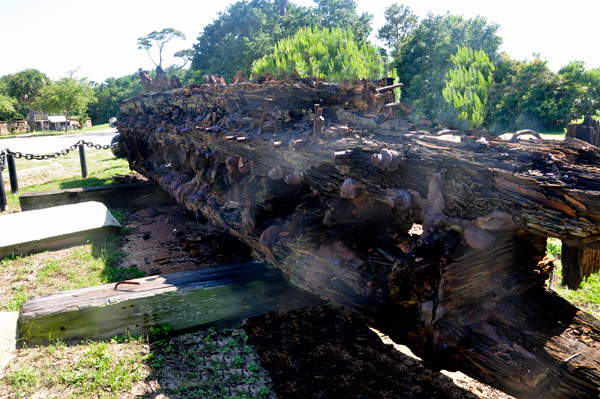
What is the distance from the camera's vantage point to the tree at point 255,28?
2930 cm

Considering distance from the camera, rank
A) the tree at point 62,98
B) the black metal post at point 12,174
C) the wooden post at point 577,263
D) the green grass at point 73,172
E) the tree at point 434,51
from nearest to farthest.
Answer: the wooden post at point 577,263, the black metal post at point 12,174, the green grass at point 73,172, the tree at point 434,51, the tree at point 62,98

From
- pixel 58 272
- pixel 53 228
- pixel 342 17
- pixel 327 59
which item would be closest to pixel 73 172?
pixel 53 228

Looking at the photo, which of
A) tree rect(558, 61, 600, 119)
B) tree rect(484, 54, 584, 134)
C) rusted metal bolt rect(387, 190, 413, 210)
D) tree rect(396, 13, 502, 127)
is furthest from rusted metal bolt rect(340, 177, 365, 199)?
tree rect(396, 13, 502, 127)

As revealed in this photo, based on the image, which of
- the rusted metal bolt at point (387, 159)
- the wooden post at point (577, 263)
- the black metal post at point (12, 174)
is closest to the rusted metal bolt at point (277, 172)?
the rusted metal bolt at point (387, 159)

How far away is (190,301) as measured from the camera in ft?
13.3

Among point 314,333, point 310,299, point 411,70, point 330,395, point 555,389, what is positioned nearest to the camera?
point 555,389

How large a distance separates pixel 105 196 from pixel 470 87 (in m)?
17.8

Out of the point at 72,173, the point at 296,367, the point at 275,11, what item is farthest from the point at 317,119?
the point at 275,11

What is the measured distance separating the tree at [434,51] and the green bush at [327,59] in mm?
5989

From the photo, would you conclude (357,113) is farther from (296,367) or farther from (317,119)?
(296,367)

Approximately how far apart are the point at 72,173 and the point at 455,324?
16.1 m

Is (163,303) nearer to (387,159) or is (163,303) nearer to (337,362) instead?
(337,362)

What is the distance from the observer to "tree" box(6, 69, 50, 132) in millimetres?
51188

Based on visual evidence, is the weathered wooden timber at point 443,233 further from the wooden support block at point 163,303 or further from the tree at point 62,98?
the tree at point 62,98
